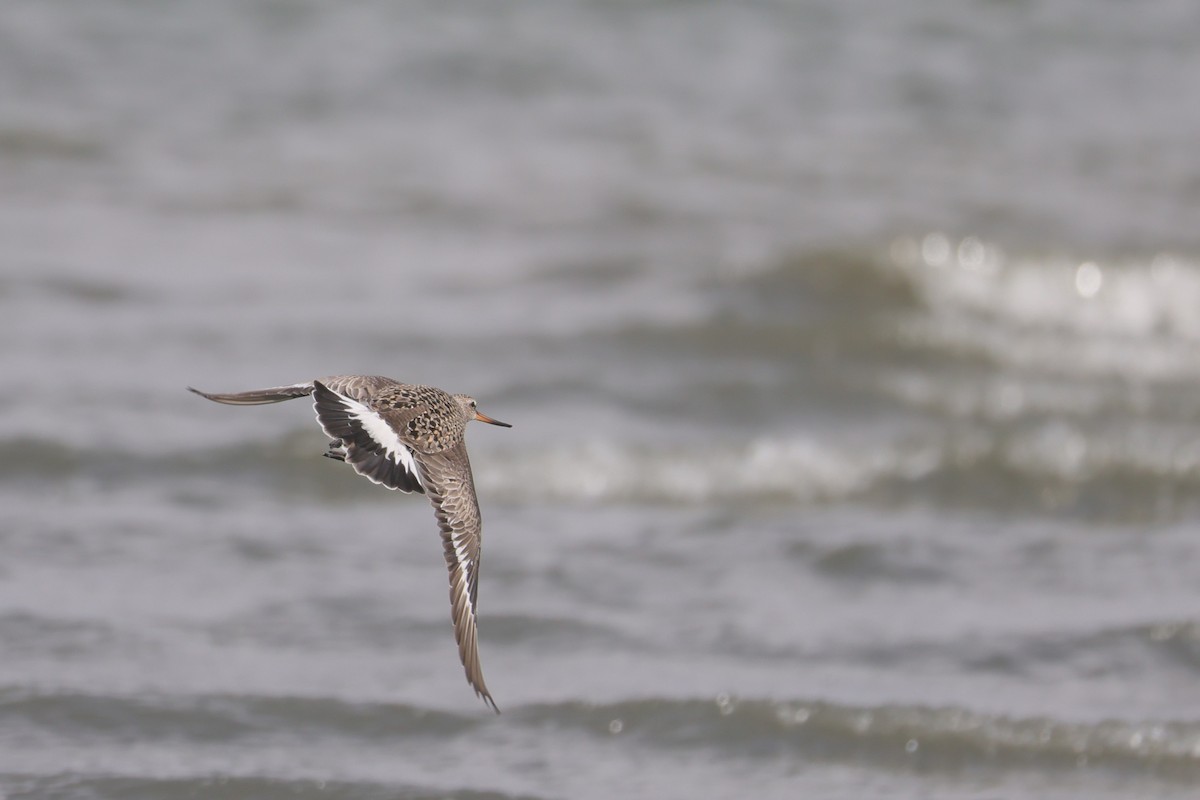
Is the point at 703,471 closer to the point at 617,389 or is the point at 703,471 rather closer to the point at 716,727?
the point at 617,389

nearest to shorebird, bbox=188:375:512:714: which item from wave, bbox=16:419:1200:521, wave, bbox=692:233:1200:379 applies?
wave, bbox=16:419:1200:521

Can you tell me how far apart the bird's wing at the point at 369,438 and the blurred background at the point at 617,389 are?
1138 millimetres

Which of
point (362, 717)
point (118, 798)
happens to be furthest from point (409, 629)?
point (118, 798)

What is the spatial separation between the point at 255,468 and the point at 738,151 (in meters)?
5.36

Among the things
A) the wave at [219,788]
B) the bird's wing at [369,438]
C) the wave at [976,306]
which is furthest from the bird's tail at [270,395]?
the wave at [976,306]

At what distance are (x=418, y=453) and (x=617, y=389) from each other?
414 cm

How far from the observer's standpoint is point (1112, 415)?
7758 mm

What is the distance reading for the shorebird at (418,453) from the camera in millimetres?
3569

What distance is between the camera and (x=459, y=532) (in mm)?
3693

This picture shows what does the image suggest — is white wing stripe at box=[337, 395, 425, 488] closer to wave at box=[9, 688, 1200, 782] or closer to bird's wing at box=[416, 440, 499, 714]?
bird's wing at box=[416, 440, 499, 714]

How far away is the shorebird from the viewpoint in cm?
357

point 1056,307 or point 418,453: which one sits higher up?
point 418,453

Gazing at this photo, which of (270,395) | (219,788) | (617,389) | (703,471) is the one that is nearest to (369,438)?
(270,395)

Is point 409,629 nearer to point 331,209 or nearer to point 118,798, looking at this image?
point 118,798
